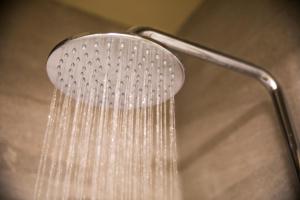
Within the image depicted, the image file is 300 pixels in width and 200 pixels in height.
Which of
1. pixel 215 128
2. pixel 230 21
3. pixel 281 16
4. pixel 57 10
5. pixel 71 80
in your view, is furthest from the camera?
pixel 57 10

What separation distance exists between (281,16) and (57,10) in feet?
2.50

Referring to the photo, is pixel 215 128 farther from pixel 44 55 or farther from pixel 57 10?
pixel 57 10

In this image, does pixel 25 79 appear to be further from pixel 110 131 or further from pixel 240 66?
pixel 240 66

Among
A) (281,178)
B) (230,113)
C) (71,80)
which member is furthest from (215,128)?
(71,80)

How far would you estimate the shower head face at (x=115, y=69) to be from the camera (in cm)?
69

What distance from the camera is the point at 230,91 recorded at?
1.06 meters

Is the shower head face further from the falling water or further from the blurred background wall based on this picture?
the blurred background wall

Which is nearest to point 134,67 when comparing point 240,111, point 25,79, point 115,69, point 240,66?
point 115,69

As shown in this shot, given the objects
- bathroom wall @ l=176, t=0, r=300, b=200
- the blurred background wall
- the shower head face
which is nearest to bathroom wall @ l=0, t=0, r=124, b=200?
the blurred background wall

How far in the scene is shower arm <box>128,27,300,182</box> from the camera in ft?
2.42

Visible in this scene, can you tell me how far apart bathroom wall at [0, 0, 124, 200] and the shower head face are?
27cm

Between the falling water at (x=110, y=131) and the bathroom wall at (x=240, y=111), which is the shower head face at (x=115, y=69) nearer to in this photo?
the falling water at (x=110, y=131)

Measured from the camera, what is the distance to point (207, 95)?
3.83 feet

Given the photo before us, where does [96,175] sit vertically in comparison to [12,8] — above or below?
below
